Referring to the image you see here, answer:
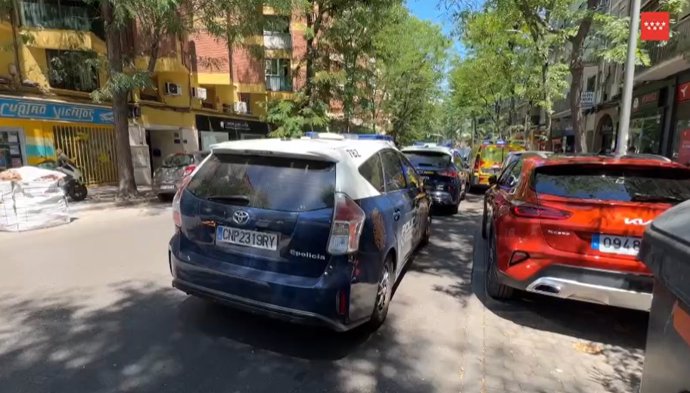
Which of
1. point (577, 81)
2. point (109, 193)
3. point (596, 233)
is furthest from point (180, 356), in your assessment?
point (109, 193)

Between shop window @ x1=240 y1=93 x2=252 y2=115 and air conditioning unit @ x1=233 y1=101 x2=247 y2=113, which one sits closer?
air conditioning unit @ x1=233 y1=101 x2=247 y2=113

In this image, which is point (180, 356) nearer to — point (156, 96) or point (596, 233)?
point (596, 233)

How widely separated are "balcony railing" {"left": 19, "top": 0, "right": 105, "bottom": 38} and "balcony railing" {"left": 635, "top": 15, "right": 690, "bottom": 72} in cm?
1842

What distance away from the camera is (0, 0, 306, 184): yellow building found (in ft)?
44.2

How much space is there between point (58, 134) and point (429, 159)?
13.6 metres

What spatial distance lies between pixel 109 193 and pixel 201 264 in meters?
13.0

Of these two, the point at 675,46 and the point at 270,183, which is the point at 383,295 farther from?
the point at 675,46

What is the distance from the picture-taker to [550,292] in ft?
12.0

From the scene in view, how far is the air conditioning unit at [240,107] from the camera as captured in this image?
2475 cm

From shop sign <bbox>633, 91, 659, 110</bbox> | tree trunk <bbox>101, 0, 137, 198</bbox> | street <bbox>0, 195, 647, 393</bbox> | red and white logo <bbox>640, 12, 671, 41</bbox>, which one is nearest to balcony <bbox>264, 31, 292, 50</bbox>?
tree trunk <bbox>101, 0, 137, 198</bbox>

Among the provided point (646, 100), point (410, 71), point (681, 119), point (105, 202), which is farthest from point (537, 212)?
point (410, 71)

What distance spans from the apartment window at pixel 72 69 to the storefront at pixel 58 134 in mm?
885

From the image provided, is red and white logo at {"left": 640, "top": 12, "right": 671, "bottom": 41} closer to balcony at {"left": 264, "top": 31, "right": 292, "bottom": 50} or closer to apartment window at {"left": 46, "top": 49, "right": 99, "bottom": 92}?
apartment window at {"left": 46, "top": 49, "right": 99, "bottom": 92}

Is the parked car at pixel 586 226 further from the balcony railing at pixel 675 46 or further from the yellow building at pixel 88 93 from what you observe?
the yellow building at pixel 88 93
